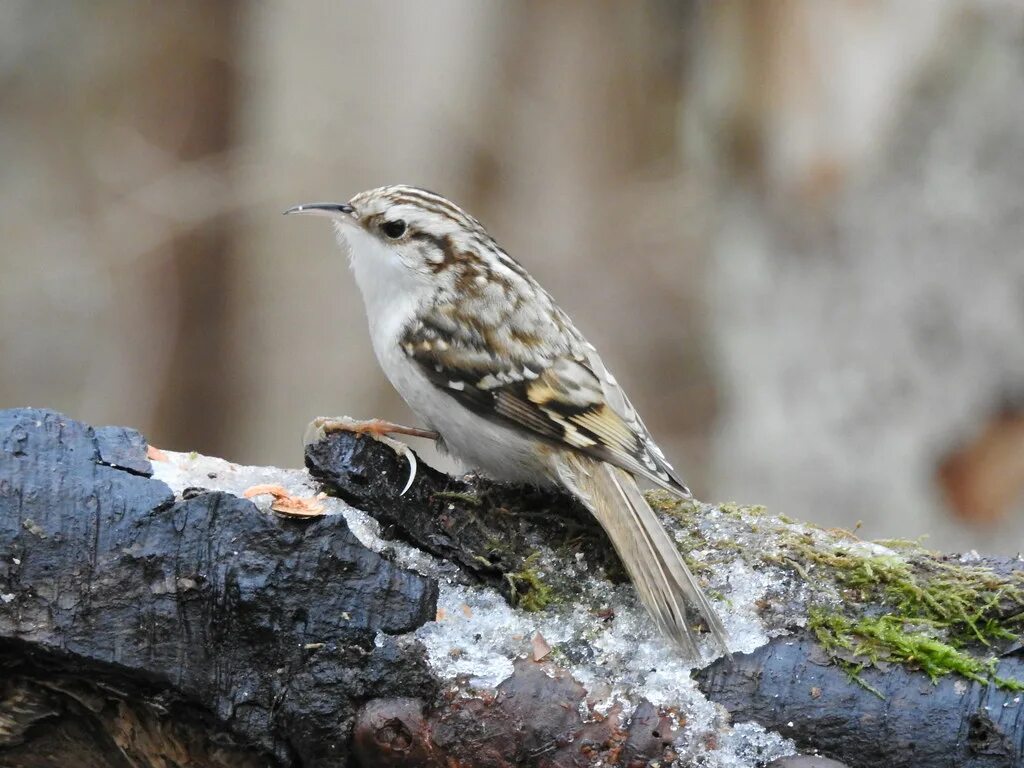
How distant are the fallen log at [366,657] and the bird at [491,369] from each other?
0.92 feet

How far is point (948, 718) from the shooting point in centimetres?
212

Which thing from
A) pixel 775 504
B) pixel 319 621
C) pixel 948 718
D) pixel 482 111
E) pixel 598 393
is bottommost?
pixel 319 621

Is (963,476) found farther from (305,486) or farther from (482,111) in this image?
(482,111)

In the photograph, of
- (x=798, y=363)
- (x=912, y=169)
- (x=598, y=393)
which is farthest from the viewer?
(x=798, y=363)

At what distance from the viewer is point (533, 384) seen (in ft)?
9.66

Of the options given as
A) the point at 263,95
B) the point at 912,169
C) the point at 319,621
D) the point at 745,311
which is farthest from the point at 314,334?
the point at 319,621

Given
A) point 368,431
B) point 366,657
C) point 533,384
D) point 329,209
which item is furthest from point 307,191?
point 366,657

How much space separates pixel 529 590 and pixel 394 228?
1.27 metres

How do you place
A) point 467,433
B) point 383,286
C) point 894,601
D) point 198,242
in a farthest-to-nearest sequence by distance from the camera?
point 198,242 < point 383,286 < point 467,433 < point 894,601

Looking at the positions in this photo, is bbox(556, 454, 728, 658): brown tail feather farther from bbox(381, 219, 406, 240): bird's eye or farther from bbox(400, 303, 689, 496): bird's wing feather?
bbox(381, 219, 406, 240): bird's eye

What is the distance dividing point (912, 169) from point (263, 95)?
189 inches

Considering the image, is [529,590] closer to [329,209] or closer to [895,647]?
[895,647]

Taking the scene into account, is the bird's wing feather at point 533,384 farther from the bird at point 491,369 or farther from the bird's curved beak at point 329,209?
the bird's curved beak at point 329,209

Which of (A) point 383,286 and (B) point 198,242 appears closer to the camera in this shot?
(A) point 383,286
